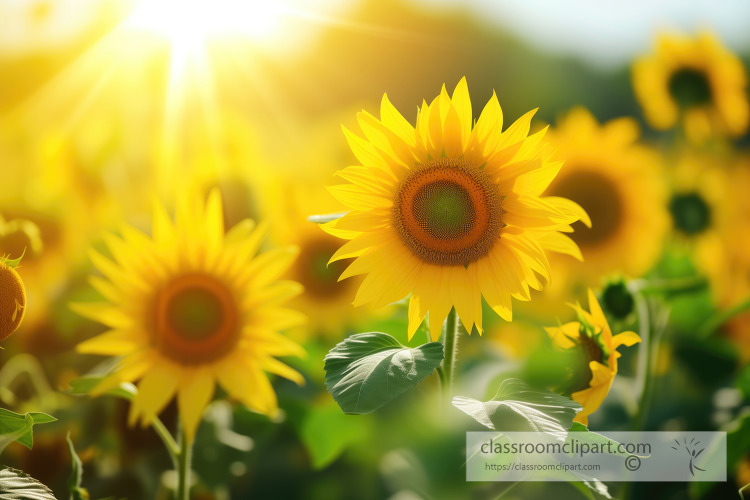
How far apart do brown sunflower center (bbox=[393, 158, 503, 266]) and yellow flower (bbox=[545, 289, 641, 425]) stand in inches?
5.5

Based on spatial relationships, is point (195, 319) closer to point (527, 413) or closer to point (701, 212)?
point (527, 413)

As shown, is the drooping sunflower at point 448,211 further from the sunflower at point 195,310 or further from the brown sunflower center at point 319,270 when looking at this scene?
the brown sunflower center at point 319,270

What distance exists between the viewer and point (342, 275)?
725mm

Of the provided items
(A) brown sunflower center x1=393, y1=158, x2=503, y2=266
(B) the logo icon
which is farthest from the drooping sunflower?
(B) the logo icon

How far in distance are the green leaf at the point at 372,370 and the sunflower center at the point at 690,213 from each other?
5.01ft

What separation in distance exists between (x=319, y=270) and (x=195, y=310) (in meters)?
0.58

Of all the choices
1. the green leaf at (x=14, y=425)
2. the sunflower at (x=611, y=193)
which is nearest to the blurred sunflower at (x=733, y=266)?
the sunflower at (x=611, y=193)

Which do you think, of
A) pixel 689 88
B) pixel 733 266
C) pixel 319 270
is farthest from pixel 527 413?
pixel 689 88

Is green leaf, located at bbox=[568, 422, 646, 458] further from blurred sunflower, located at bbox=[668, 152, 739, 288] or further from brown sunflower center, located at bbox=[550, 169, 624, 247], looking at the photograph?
blurred sunflower, located at bbox=[668, 152, 739, 288]

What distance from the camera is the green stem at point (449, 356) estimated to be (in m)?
0.80

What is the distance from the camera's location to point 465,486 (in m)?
0.83

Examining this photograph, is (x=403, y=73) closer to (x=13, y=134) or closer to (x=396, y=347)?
(x=13, y=134)

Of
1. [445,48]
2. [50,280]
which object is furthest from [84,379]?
[445,48]

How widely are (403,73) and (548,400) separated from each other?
110 inches
